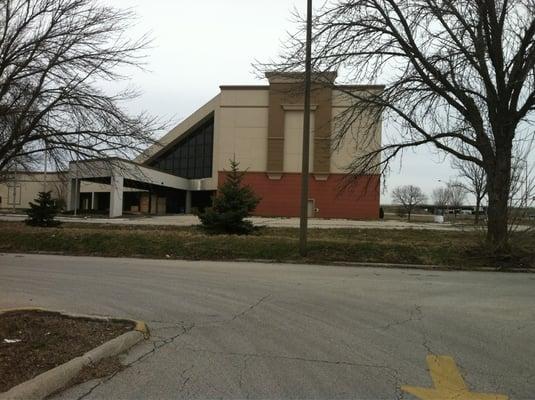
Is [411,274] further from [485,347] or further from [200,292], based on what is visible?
[485,347]

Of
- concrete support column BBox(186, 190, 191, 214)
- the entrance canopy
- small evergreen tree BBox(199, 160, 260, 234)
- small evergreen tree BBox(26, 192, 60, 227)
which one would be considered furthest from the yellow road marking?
concrete support column BBox(186, 190, 191, 214)

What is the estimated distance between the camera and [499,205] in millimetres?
16984

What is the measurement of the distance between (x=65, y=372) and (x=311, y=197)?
185 ft

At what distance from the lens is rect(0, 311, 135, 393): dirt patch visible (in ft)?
16.6

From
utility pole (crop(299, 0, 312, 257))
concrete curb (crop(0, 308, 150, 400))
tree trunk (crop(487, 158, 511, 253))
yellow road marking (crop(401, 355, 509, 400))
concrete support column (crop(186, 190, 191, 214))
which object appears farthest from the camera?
concrete support column (crop(186, 190, 191, 214))

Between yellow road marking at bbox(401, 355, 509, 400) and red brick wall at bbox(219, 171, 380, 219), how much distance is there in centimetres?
5384

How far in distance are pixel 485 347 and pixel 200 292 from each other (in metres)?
5.80

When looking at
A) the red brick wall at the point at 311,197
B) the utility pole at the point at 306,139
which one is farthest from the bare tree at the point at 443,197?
the utility pole at the point at 306,139

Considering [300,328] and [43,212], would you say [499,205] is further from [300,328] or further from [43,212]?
[43,212]

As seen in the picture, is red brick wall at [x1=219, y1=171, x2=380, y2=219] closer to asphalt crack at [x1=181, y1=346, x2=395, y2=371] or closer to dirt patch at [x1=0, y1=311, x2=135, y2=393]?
dirt patch at [x1=0, y1=311, x2=135, y2=393]

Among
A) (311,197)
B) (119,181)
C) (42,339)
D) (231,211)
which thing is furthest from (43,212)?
(311,197)

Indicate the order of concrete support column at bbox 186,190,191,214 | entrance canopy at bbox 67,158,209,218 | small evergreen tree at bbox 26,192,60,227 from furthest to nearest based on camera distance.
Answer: concrete support column at bbox 186,190,191,214
small evergreen tree at bbox 26,192,60,227
entrance canopy at bbox 67,158,209,218

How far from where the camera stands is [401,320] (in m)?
8.26

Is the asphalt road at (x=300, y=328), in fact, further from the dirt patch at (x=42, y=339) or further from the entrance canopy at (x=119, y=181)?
the entrance canopy at (x=119, y=181)
